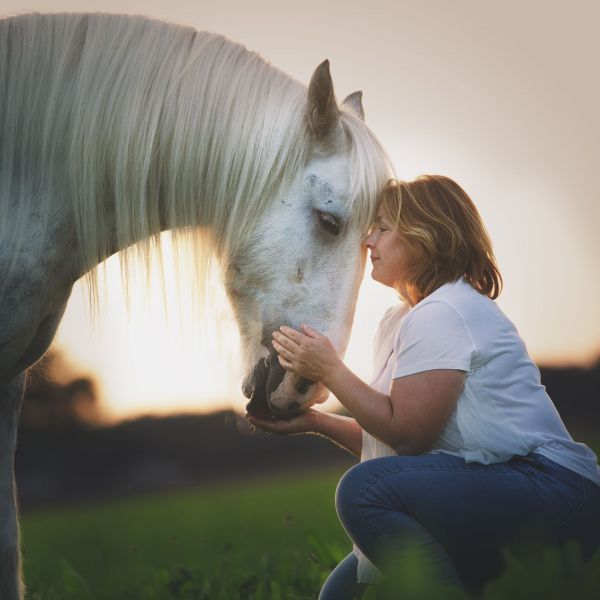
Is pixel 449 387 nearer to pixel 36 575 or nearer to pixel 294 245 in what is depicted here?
pixel 294 245

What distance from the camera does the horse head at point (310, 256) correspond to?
276 cm

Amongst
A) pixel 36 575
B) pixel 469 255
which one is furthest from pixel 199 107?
pixel 36 575

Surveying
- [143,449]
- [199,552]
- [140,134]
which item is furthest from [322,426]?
[143,449]

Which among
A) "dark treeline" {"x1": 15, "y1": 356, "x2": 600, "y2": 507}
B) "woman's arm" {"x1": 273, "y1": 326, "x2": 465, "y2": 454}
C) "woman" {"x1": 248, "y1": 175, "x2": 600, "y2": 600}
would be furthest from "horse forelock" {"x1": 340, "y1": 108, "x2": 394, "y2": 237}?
"dark treeline" {"x1": 15, "y1": 356, "x2": 600, "y2": 507}

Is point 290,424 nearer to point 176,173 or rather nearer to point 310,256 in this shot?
point 310,256

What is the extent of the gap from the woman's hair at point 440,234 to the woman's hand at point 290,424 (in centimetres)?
65

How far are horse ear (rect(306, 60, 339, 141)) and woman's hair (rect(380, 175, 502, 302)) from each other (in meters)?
0.34

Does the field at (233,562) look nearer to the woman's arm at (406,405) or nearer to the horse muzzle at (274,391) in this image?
the woman's arm at (406,405)

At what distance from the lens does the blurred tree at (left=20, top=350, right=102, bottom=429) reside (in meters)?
26.6

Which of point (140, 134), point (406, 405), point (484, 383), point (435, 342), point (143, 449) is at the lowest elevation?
point (143, 449)

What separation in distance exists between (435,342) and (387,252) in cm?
46

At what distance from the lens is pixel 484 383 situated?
99.7 inches

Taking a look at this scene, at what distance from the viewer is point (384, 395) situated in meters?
2.57

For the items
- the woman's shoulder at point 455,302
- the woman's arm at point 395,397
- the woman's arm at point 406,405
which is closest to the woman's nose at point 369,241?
the woman's shoulder at point 455,302
